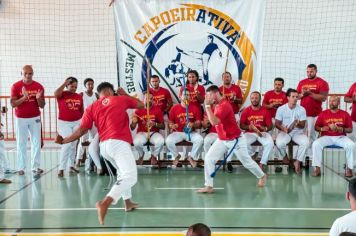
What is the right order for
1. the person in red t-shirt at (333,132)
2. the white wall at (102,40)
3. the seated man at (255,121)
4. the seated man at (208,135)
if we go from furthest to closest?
the white wall at (102,40) < the seated man at (208,135) < the seated man at (255,121) < the person in red t-shirt at (333,132)

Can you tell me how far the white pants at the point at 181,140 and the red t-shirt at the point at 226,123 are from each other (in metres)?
1.93

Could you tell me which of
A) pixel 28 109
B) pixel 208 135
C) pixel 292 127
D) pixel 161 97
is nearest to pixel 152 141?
pixel 161 97

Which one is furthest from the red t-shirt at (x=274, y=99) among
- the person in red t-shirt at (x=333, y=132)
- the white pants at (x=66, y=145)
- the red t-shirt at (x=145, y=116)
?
the white pants at (x=66, y=145)

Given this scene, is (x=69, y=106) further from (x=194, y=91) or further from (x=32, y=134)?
(x=194, y=91)

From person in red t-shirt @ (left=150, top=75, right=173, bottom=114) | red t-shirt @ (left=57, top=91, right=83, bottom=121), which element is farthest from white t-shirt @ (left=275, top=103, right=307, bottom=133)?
red t-shirt @ (left=57, top=91, right=83, bottom=121)

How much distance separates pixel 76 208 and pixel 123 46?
15.3 feet

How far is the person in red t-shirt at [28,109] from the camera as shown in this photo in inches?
379

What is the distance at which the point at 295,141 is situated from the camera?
32.9ft

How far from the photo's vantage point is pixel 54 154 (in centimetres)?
1266

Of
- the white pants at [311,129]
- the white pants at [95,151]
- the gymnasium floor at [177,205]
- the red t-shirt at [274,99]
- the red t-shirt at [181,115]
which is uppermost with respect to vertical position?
the red t-shirt at [274,99]

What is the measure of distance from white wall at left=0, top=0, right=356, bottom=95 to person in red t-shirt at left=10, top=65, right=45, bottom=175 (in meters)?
5.89

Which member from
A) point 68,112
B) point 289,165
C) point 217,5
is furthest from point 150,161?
point 217,5

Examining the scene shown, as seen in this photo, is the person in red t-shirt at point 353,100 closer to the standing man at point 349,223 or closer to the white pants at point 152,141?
the white pants at point 152,141

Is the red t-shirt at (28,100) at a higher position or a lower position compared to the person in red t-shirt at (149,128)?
higher
